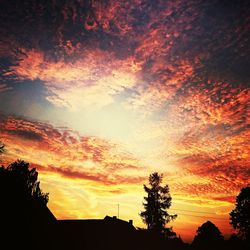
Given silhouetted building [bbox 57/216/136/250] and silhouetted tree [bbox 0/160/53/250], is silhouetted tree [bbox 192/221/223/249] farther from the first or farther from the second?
silhouetted tree [bbox 0/160/53/250]

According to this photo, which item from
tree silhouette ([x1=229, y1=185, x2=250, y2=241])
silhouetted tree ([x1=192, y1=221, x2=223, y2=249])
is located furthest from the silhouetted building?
silhouetted tree ([x1=192, y1=221, x2=223, y2=249])

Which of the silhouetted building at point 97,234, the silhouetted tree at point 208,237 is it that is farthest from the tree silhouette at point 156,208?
the silhouetted tree at point 208,237

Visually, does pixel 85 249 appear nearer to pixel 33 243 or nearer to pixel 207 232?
pixel 33 243

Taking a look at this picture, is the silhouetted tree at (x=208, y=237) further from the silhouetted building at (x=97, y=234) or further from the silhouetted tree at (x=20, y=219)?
the silhouetted tree at (x=20, y=219)

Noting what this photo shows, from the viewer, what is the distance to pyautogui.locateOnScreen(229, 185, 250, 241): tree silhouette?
50.3m

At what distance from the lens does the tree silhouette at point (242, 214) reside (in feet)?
165

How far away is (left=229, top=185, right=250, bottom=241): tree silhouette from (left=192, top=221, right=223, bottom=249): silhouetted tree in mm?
19682

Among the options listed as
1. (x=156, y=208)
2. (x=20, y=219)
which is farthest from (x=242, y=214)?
(x=20, y=219)

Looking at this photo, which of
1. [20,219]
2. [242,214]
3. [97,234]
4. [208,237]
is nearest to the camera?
[20,219]

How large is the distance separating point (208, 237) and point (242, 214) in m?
24.5

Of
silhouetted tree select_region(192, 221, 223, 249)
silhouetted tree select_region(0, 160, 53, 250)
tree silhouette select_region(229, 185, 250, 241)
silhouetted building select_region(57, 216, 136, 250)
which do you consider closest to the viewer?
silhouetted tree select_region(0, 160, 53, 250)

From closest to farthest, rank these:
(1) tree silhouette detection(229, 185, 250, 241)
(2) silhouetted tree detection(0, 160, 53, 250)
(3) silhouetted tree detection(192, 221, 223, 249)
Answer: (2) silhouetted tree detection(0, 160, 53, 250) < (1) tree silhouette detection(229, 185, 250, 241) < (3) silhouetted tree detection(192, 221, 223, 249)

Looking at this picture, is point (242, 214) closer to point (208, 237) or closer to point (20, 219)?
point (208, 237)

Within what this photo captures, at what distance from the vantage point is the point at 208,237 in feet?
235
